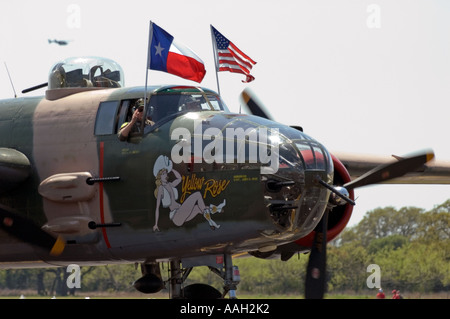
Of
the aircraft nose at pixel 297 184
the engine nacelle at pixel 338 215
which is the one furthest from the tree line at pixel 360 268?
the aircraft nose at pixel 297 184

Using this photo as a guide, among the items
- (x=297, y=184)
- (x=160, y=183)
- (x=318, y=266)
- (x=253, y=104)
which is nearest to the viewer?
(x=297, y=184)

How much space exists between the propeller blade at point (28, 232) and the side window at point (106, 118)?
6.89 feet

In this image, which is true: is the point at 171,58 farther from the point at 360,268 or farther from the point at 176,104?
the point at 360,268

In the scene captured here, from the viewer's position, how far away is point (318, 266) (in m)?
16.9

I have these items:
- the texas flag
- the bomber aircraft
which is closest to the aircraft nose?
the bomber aircraft

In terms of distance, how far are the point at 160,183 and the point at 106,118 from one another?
1.77 meters

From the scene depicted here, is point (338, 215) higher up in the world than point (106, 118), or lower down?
lower down

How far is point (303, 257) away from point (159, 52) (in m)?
18.5

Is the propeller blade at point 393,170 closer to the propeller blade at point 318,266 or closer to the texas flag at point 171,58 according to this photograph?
the propeller blade at point 318,266

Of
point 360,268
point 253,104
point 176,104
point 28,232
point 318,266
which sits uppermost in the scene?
point 253,104

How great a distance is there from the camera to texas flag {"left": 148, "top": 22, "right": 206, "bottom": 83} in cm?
1775

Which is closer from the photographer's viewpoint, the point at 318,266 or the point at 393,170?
the point at 318,266

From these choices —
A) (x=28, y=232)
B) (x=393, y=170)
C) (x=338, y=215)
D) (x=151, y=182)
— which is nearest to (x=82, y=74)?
(x=28, y=232)
